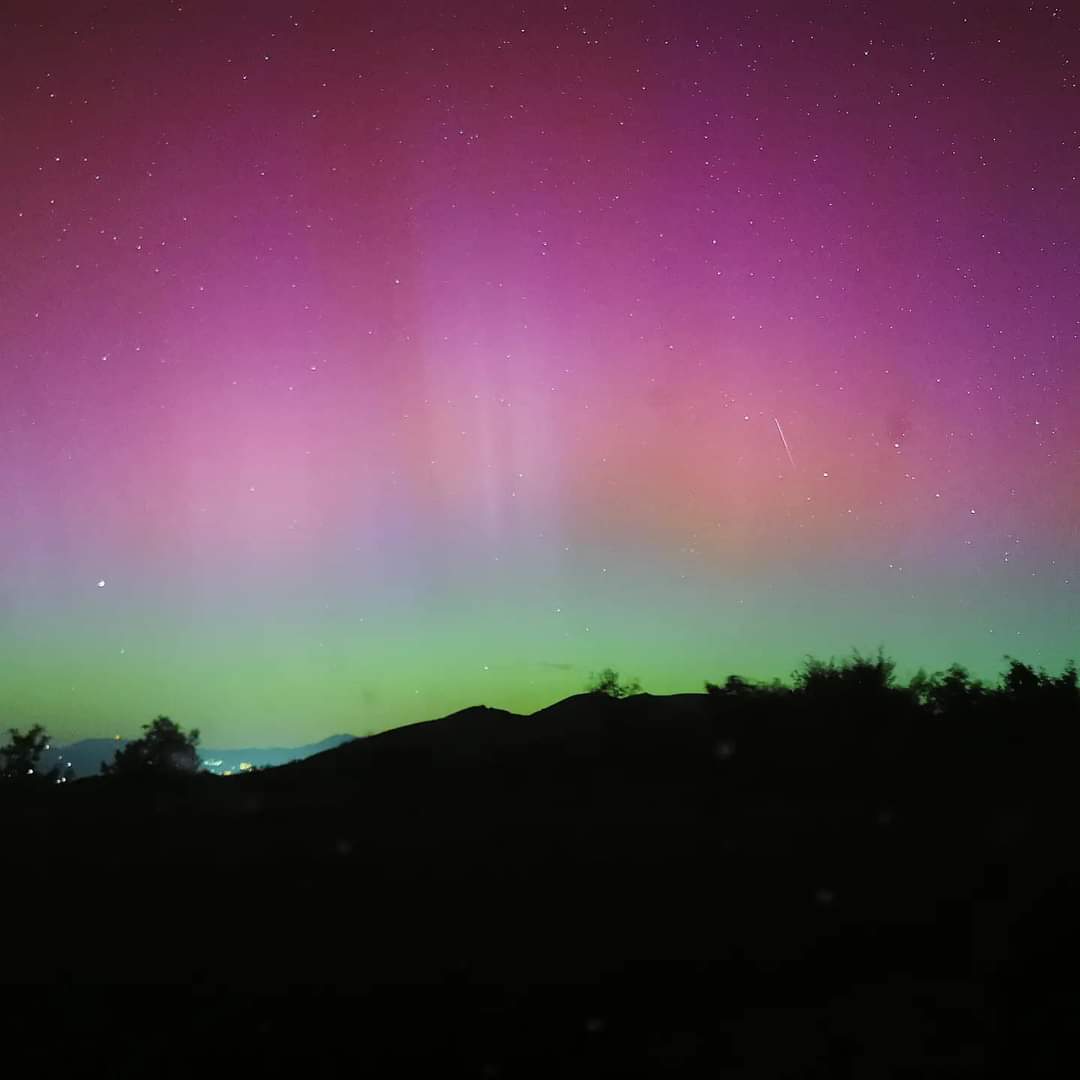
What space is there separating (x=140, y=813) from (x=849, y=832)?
72.0ft

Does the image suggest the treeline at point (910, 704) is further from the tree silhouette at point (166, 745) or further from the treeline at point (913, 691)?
the tree silhouette at point (166, 745)

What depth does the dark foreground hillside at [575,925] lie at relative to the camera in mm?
11922

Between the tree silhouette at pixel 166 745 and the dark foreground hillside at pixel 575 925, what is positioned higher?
the tree silhouette at pixel 166 745

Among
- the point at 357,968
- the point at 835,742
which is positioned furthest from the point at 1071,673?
the point at 357,968

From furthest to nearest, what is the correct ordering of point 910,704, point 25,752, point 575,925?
point 25,752
point 910,704
point 575,925

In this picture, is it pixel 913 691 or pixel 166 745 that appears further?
pixel 166 745

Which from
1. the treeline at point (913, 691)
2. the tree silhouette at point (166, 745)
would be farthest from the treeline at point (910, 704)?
the tree silhouette at point (166, 745)

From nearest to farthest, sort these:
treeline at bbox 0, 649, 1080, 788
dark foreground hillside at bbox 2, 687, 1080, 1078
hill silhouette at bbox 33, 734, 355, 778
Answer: dark foreground hillside at bbox 2, 687, 1080, 1078 < treeline at bbox 0, 649, 1080, 788 < hill silhouette at bbox 33, 734, 355, 778

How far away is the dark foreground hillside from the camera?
11922 millimetres

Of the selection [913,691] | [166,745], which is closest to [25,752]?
[166,745]

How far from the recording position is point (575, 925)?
659 inches

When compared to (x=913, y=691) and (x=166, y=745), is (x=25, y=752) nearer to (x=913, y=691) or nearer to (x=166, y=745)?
(x=166, y=745)

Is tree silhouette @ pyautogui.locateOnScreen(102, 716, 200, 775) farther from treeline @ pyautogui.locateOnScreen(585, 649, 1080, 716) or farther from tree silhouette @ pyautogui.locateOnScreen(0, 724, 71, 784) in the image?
treeline @ pyautogui.locateOnScreen(585, 649, 1080, 716)

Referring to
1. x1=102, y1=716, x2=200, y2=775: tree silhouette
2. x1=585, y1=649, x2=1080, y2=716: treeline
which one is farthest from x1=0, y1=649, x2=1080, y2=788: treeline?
x1=102, y1=716, x2=200, y2=775: tree silhouette
